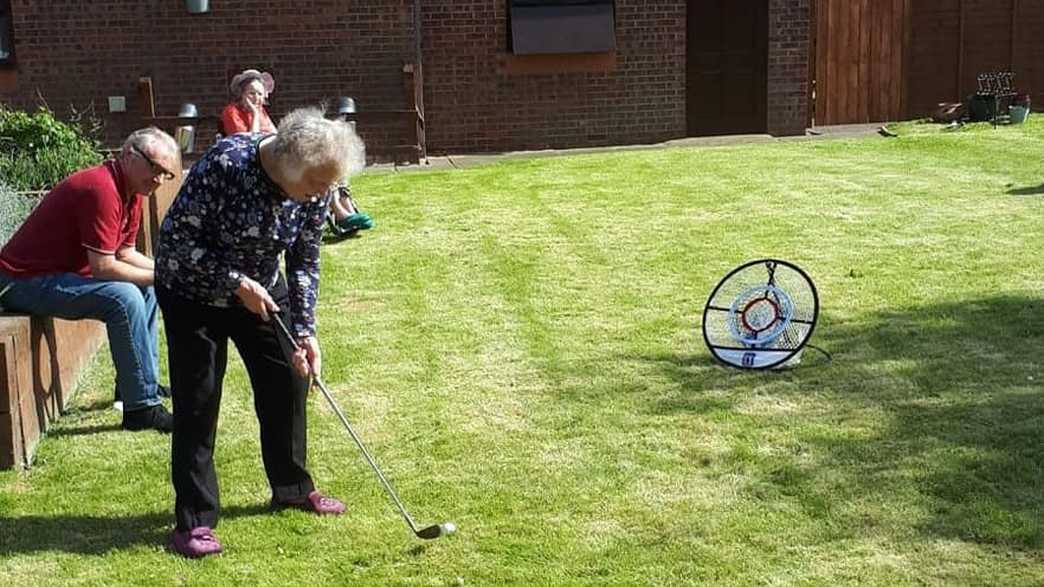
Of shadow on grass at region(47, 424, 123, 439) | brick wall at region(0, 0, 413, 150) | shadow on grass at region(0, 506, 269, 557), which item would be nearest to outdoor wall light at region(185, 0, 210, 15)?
brick wall at region(0, 0, 413, 150)

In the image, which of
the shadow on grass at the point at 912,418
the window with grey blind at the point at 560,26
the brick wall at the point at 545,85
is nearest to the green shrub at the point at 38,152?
the shadow on grass at the point at 912,418

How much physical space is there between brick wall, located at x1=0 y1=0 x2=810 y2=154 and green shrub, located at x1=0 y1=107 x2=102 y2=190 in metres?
5.15

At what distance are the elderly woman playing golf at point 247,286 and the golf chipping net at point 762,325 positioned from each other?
244 centimetres

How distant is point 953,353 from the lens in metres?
6.79

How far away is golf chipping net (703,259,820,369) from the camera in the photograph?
6.59m

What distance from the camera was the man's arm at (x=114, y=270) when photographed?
588cm

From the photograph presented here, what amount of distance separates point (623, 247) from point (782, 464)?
457 centimetres

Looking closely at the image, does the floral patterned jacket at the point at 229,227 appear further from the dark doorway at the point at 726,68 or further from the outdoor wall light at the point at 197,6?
the dark doorway at the point at 726,68

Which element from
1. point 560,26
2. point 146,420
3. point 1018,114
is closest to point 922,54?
point 1018,114

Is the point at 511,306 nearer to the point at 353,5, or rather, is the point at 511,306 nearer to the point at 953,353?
the point at 953,353

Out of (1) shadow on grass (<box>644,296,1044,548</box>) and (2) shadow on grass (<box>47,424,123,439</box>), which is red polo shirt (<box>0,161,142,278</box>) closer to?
(2) shadow on grass (<box>47,424,123,439</box>)

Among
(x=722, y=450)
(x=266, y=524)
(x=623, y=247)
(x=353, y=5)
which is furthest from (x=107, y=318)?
(x=353, y=5)

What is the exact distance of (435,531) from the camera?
15.7ft

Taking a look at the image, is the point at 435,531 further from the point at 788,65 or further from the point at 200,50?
the point at 788,65
